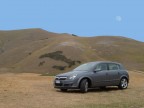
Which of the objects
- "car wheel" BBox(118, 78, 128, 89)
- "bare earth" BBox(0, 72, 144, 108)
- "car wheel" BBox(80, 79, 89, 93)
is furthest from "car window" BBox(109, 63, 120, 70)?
"car wheel" BBox(80, 79, 89, 93)

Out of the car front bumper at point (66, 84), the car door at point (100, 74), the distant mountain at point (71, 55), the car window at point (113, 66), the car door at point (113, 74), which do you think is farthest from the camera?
the distant mountain at point (71, 55)

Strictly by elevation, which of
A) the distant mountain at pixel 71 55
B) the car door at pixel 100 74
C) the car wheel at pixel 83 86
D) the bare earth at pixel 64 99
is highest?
the distant mountain at pixel 71 55

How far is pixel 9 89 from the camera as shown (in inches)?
799

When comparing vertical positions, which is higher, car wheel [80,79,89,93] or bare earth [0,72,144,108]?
car wheel [80,79,89,93]

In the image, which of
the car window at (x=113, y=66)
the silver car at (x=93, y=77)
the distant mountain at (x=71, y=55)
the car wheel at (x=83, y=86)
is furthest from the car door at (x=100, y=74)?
the distant mountain at (x=71, y=55)

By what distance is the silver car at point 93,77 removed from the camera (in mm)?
19750

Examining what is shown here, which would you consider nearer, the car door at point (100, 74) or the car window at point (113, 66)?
the car door at point (100, 74)

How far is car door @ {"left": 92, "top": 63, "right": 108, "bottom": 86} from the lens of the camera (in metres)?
20.5

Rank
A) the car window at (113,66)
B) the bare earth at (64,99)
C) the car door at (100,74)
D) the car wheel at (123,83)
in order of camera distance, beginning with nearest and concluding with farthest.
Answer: the bare earth at (64,99)
the car door at (100,74)
the car window at (113,66)
the car wheel at (123,83)

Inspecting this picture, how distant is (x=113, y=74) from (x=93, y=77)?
1714 mm

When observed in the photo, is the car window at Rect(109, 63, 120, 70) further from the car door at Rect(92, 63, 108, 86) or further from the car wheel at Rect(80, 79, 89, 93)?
the car wheel at Rect(80, 79, 89, 93)

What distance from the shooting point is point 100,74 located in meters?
20.7

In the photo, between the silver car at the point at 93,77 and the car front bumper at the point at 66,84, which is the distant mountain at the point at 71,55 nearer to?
the silver car at the point at 93,77

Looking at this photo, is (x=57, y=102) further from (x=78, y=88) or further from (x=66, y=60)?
(x=66, y=60)
